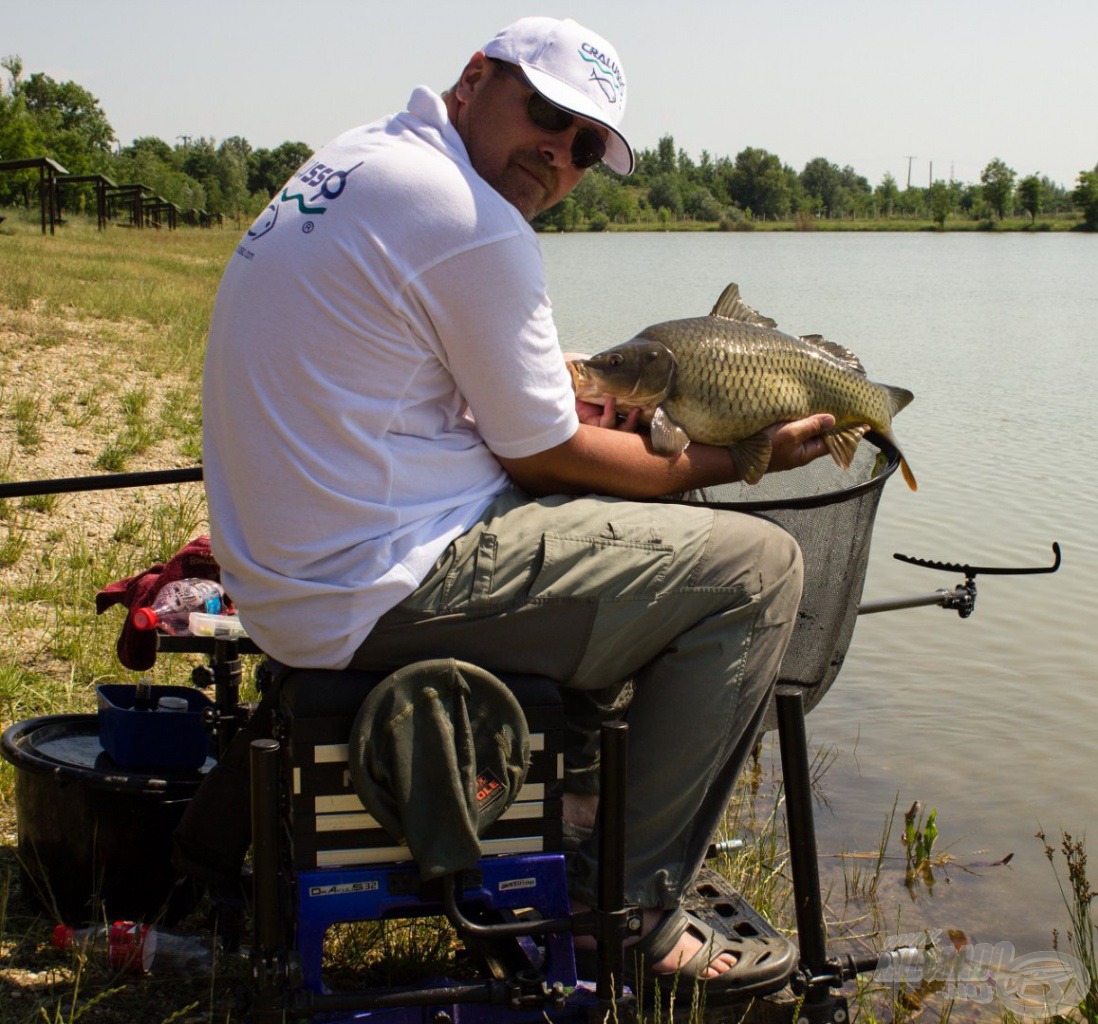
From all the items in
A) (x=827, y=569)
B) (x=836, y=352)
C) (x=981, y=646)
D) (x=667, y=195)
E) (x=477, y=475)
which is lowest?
(x=981, y=646)

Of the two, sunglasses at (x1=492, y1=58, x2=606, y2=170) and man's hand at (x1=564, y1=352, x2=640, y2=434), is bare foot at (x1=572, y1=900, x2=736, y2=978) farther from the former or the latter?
sunglasses at (x1=492, y1=58, x2=606, y2=170)

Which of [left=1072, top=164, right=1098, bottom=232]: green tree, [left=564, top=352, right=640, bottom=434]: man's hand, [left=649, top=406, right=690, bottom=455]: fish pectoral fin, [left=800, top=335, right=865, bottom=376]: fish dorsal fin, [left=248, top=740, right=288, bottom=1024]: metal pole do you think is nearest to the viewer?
[left=248, top=740, right=288, bottom=1024]: metal pole

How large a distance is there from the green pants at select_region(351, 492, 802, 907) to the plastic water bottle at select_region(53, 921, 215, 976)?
2.69 feet

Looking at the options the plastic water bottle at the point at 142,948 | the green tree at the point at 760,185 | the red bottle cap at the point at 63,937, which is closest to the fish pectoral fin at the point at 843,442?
the plastic water bottle at the point at 142,948

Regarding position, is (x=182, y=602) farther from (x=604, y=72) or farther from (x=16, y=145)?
(x=16, y=145)

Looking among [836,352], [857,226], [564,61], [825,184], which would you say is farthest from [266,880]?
[825,184]

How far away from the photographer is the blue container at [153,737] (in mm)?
2932

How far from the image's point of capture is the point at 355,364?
2242 mm

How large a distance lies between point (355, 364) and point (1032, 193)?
4782 inches

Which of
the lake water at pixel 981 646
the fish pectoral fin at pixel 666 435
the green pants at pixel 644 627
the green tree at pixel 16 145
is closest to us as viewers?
the green pants at pixel 644 627

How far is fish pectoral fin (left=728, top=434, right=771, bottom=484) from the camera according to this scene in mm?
2777

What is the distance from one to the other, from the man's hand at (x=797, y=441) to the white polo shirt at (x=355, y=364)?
0.71m

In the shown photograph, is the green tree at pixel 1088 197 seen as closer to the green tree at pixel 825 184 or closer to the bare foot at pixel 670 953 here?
the green tree at pixel 825 184

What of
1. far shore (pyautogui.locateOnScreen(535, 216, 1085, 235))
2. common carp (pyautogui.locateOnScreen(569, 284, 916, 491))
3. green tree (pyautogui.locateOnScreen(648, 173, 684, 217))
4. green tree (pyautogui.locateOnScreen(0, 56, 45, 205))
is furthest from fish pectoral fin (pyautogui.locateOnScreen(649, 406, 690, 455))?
green tree (pyautogui.locateOnScreen(648, 173, 684, 217))
